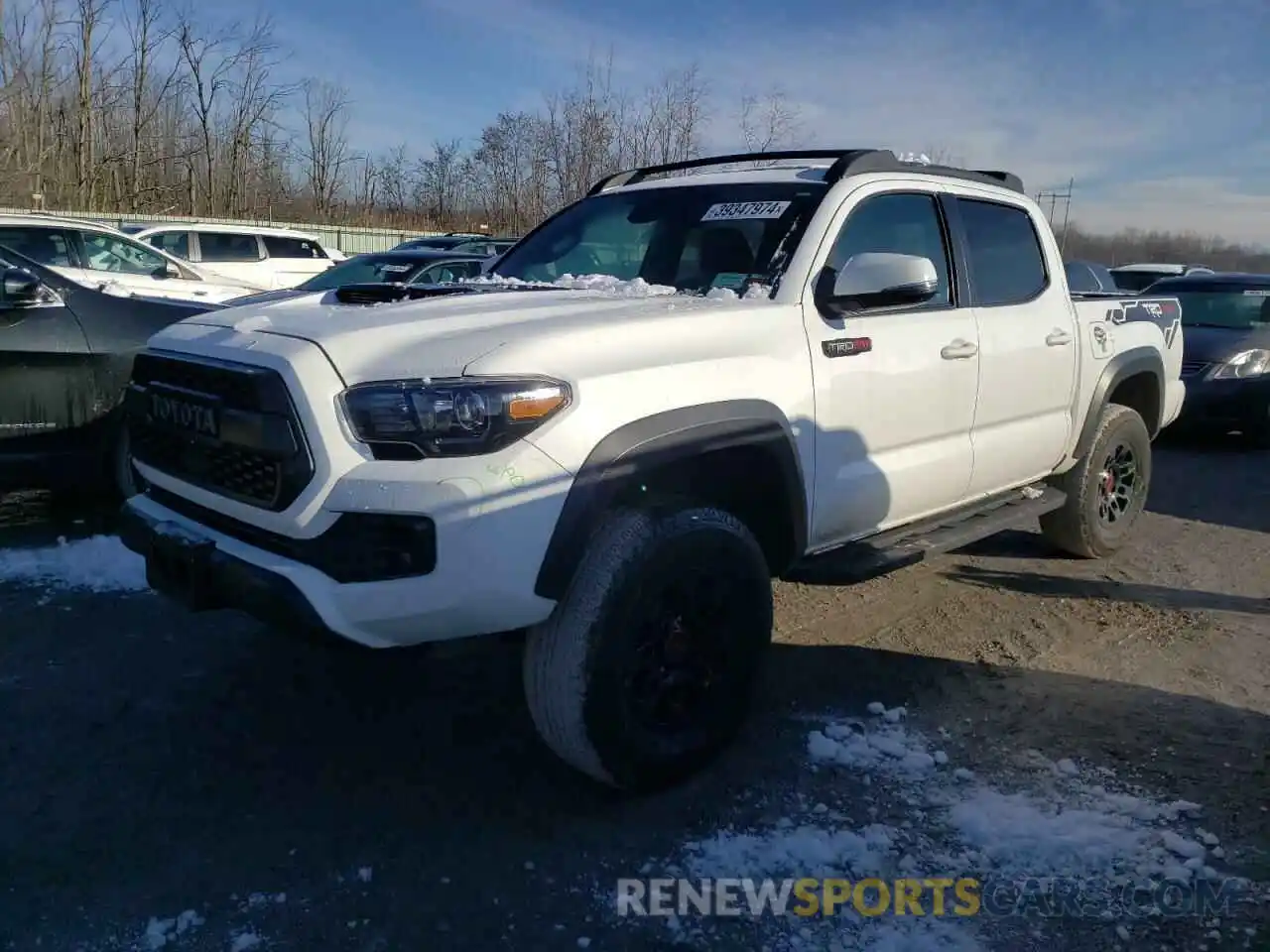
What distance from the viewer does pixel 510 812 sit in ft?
9.97

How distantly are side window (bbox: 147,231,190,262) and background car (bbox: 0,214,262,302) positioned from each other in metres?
4.42

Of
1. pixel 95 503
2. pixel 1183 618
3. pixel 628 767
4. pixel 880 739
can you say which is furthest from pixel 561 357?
pixel 95 503

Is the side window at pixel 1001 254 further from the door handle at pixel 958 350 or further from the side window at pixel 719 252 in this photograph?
the side window at pixel 719 252

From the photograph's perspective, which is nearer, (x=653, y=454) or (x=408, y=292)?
(x=653, y=454)

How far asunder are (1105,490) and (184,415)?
186 inches

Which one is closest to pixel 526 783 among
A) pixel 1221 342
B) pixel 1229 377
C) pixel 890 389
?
pixel 890 389

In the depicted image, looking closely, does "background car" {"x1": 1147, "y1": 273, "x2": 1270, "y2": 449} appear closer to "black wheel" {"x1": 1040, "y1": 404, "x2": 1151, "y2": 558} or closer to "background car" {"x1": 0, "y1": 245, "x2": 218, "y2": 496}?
"black wheel" {"x1": 1040, "y1": 404, "x2": 1151, "y2": 558}

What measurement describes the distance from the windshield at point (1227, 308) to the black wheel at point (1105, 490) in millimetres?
5518

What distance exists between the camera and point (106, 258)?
37.3ft

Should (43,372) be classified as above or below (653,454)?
above

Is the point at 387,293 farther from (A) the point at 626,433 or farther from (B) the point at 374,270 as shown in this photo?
(B) the point at 374,270

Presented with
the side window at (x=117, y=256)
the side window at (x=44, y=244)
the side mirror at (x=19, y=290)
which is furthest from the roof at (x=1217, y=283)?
the side window at (x=44, y=244)

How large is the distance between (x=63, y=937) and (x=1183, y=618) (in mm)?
4616

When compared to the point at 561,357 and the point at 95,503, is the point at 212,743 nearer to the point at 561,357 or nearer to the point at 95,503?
the point at 561,357
